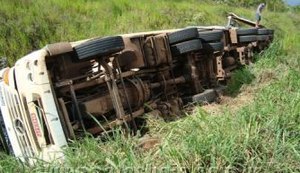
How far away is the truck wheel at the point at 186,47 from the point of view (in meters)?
5.32

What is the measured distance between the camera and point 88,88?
4410 mm

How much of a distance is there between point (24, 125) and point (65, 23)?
5.80 m

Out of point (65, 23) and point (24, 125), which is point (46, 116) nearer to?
point (24, 125)

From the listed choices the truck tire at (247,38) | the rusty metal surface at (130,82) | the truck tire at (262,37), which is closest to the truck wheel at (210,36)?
the rusty metal surface at (130,82)

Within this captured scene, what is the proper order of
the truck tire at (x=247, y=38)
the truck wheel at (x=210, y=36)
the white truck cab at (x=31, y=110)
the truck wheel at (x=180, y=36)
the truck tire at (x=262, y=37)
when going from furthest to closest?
the truck tire at (x=262, y=37) < the truck tire at (x=247, y=38) < the truck wheel at (x=210, y=36) < the truck wheel at (x=180, y=36) < the white truck cab at (x=31, y=110)

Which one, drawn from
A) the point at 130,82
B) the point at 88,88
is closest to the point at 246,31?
the point at 130,82

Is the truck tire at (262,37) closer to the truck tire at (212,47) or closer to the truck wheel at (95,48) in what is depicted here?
the truck tire at (212,47)

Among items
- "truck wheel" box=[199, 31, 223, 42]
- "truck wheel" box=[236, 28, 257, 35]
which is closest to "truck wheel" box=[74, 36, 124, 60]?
"truck wheel" box=[199, 31, 223, 42]

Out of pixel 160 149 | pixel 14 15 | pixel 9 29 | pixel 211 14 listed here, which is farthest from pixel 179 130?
pixel 211 14

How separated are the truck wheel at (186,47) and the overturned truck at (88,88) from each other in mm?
10

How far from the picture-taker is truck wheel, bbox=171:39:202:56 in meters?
5.32

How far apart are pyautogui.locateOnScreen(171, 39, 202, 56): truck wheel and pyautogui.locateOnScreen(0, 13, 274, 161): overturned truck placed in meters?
0.01

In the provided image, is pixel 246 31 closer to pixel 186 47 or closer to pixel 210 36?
pixel 210 36

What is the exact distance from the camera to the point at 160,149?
3.25 metres
